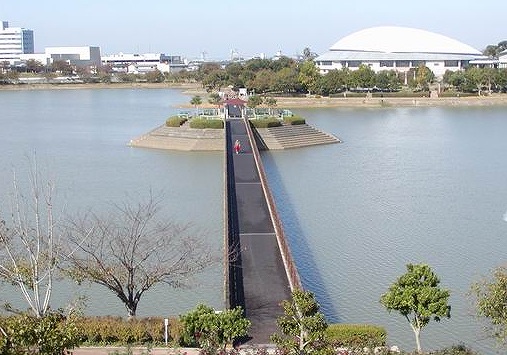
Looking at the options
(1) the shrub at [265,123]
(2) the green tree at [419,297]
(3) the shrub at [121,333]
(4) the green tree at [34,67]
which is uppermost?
(4) the green tree at [34,67]

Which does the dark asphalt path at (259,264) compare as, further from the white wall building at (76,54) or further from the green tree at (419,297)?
the white wall building at (76,54)

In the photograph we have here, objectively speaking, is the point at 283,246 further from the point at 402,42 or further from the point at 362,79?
the point at 402,42

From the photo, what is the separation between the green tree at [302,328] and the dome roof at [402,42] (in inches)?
2055

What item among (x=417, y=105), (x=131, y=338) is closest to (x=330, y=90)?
(x=417, y=105)

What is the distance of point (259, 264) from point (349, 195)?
6.33 meters

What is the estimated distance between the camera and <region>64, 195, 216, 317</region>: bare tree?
6766mm

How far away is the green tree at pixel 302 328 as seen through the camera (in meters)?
5.15

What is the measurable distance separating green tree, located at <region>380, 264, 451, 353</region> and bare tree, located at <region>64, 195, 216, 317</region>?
2.39 metres

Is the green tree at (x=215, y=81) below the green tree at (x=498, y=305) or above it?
above

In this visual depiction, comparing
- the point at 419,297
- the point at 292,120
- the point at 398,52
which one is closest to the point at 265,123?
the point at 292,120

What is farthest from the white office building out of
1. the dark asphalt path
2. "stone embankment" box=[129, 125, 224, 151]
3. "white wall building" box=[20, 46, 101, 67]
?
the dark asphalt path

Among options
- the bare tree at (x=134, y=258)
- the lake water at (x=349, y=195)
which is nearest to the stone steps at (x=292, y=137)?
the lake water at (x=349, y=195)

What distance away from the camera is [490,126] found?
27.0 metres

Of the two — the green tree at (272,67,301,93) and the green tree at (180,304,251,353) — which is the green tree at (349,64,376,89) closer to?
the green tree at (272,67,301,93)
